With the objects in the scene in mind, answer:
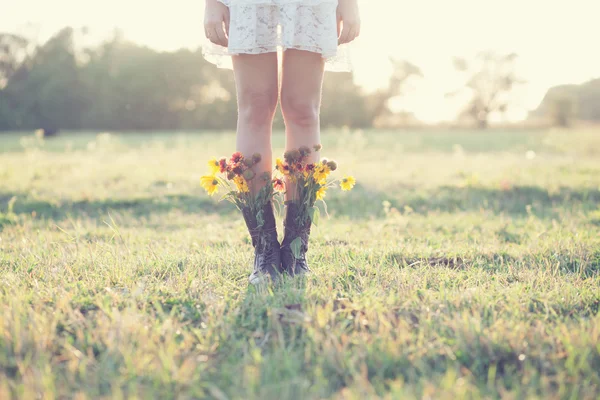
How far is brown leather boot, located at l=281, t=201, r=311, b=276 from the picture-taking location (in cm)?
258

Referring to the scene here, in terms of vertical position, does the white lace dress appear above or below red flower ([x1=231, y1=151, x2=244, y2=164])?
above

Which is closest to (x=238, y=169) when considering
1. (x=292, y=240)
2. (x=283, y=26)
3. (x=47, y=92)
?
(x=292, y=240)

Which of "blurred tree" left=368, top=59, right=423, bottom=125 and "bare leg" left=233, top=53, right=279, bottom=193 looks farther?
"blurred tree" left=368, top=59, right=423, bottom=125

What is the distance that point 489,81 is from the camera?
2069 inches

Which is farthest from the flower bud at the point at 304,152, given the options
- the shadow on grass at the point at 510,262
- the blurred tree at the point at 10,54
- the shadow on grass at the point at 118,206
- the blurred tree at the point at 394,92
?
the blurred tree at the point at 10,54

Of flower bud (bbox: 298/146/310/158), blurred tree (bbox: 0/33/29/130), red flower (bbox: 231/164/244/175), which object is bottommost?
red flower (bbox: 231/164/244/175)

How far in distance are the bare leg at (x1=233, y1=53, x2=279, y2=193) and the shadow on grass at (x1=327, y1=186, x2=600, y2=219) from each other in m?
2.37

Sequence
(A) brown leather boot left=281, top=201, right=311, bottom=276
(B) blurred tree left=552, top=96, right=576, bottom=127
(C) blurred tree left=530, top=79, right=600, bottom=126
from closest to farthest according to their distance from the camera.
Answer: (A) brown leather boot left=281, top=201, right=311, bottom=276
(B) blurred tree left=552, top=96, right=576, bottom=127
(C) blurred tree left=530, top=79, right=600, bottom=126

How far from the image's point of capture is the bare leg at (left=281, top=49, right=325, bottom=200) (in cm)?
247

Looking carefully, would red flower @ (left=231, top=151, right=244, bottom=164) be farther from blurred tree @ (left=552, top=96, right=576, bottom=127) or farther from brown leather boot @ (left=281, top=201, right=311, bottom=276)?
blurred tree @ (left=552, top=96, right=576, bottom=127)

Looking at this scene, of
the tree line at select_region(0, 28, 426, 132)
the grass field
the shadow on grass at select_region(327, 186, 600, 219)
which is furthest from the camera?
the tree line at select_region(0, 28, 426, 132)

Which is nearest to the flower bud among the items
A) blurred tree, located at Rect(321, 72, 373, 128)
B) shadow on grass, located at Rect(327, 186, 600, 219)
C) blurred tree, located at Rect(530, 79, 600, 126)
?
shadow on grass, located at Rect(327, 186, 600, 219)

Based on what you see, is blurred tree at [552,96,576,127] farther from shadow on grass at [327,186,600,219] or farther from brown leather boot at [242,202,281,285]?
brown leather boot at [242,202,281,285]

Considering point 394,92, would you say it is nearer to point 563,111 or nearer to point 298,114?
point 563,111
